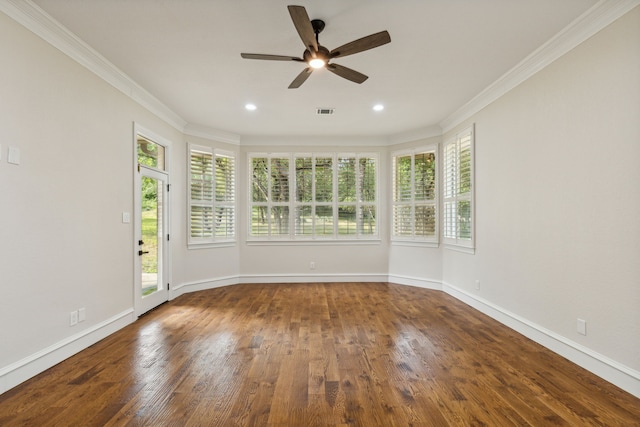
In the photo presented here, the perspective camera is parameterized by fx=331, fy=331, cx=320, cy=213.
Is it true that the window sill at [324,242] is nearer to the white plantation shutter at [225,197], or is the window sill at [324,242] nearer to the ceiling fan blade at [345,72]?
the white plantation shutter at [225,197]

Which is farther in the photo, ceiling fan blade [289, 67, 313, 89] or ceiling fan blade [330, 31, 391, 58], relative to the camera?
ceiling fan blade [289, 67, 313, 89]

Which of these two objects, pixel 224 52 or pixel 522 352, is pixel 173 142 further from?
pixel 522 352

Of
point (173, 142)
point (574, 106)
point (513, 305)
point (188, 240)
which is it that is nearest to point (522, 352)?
point (513, 305)

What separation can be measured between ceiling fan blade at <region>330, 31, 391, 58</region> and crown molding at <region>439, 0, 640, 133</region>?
5.33ft

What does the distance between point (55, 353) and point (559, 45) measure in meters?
5.21

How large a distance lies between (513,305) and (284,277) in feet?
13.0

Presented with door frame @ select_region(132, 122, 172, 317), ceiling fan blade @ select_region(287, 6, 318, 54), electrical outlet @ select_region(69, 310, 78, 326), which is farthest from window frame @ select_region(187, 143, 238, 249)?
ceiling fan blade @ select_region(287, 6, 318, 54)

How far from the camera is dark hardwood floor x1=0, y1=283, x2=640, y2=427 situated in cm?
210

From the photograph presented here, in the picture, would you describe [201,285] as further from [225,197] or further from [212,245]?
[225,197]

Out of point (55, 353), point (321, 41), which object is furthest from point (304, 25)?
point (55, 353)

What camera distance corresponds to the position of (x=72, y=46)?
119 inches

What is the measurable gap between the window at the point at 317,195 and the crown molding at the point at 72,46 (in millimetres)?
2592

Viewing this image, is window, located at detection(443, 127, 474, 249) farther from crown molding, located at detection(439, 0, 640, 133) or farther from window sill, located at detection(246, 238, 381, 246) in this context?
window sill, located at detection(246, 238, 381, 246)

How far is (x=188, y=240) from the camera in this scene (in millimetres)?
5625
